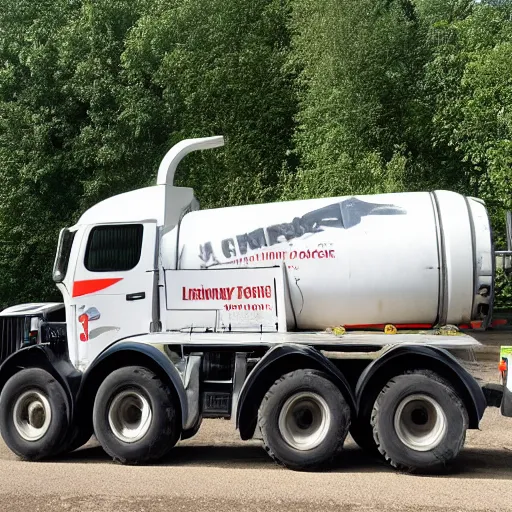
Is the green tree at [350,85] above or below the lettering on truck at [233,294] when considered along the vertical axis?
above

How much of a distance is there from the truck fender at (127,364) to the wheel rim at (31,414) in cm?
54

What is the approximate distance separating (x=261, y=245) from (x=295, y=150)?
75.6 ft

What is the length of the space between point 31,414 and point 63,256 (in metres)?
2.03

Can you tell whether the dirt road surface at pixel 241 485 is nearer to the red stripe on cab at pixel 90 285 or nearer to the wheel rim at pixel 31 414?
the wheel rim at pixel 31 414

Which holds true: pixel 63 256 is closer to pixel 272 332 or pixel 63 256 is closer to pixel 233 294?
pixel 233 294

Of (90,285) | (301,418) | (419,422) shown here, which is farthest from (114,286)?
(419,422)

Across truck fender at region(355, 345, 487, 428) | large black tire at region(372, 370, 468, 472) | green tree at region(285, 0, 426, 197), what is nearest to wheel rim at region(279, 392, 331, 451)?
truck fender at region(355, 345, 487, 428)

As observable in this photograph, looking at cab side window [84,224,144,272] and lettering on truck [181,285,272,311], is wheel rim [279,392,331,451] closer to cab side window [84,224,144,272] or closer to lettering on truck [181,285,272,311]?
lettering on truck [181,285,272,311]

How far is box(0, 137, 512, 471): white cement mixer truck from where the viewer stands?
1017cm

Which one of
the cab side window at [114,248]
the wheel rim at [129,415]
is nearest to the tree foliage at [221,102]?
→ the cab side window at [114,248]

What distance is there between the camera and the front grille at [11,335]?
12.5m

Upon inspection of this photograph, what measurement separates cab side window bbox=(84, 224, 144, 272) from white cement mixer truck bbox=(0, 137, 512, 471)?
2cm

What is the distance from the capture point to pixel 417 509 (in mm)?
8234

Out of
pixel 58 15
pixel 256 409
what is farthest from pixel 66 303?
pixel 58 15
